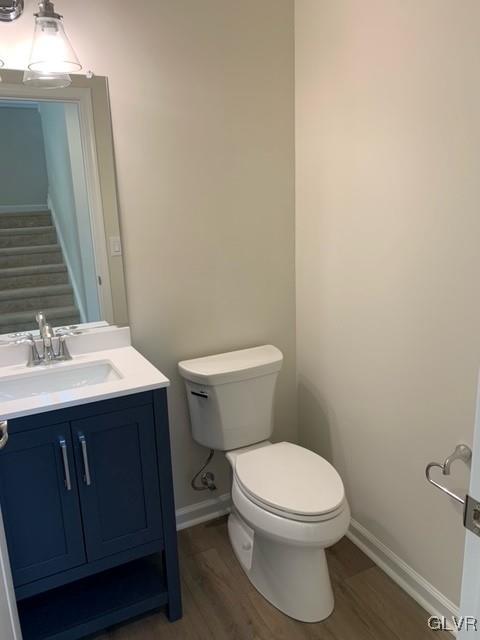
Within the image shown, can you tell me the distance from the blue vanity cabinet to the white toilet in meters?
0.32

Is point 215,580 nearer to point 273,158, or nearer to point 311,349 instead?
point 311,349

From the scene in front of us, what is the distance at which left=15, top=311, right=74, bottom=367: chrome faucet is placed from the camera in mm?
1799

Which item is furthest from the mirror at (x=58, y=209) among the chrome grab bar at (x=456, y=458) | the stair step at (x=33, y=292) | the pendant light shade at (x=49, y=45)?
the chrome grab bar at (x=456, y=458)

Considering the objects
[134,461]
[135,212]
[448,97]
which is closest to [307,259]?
[135,212]

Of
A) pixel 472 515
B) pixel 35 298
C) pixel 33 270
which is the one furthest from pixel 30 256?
pixel 472 515

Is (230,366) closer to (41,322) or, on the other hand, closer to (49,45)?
(41,322)

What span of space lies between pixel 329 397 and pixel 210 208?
3.24 ft

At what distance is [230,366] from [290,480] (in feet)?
1.69

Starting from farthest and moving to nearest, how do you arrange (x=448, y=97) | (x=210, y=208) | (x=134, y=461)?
(x=210, y=208) → (x=134, y=461) → (x=448, y=97)

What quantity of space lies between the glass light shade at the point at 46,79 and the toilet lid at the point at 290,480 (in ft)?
4.94

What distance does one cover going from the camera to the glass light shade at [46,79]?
165 cm

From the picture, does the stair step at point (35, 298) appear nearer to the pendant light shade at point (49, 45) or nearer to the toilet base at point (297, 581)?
the pendant light shade at point (49, 45)

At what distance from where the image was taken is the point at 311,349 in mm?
2307

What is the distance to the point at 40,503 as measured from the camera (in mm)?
1485
